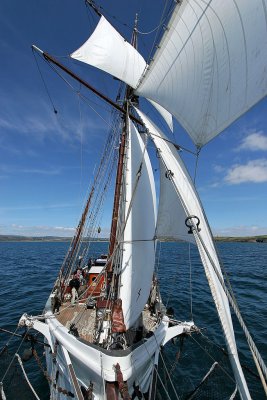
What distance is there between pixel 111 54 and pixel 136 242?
15883mm

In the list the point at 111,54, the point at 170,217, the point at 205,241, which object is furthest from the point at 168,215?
the point at 111,54

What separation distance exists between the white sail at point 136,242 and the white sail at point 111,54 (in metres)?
8.48

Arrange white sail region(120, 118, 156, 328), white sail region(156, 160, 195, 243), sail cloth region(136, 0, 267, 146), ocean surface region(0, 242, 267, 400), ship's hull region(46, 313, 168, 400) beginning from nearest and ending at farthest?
sail cloth region(136, 0, 267, 146) → ship's hull region(46, 313, 168, 400) → white sail region(120, 118, 156, 328) → white sail region(156, 160, 195, 243) → ocean surface region(0, 242, 267, 400)

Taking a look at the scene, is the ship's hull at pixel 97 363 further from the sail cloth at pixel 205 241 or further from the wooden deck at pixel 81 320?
the sail cloth at pixel 205 241

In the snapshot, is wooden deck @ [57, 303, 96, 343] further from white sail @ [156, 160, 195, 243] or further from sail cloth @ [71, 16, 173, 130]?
sail cloth @ [71, 16, 173, 130]

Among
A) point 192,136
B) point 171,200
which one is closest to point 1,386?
point 171,200

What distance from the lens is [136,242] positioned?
8.95 meters

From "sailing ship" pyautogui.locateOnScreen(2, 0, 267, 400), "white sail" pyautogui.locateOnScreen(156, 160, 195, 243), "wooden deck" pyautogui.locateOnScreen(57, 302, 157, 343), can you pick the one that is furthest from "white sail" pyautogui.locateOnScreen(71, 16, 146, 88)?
"wooden deck" pyautogui.locateOnScreen(57, 302, 157, 343)

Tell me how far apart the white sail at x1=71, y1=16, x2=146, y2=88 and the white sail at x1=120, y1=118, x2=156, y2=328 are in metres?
8.48

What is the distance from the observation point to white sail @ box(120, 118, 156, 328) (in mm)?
8172

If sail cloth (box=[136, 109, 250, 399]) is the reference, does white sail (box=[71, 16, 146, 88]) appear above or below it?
A: above

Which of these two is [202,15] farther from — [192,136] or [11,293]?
[11,293]

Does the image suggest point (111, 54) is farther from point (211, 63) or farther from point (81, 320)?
point (81, 320)

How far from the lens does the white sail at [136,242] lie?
8.17 meters
